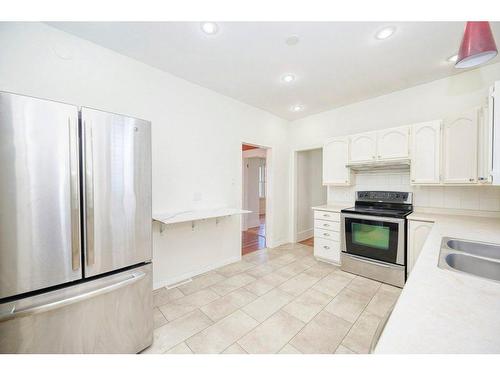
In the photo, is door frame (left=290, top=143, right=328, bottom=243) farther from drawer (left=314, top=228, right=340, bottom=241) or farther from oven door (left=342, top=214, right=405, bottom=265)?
oven door (left=342, top=214, right=405, bottom=265)

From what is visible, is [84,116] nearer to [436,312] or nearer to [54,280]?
[54,280]

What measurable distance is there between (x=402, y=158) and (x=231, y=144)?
2439 mm

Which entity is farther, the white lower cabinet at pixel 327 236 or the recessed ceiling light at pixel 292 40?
the white lower cabinet at pixel 327 236

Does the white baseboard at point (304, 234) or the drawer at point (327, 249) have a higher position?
the drawer at point (327, 249)

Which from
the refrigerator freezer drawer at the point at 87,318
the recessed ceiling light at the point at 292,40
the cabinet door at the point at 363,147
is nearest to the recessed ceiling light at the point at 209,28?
the recessed ceiling light at the point at 292,40

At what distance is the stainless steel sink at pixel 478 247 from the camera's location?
1.30m

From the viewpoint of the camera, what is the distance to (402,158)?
2.58m

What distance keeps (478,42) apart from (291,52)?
58.2 inches

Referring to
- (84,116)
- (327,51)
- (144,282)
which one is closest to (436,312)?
(144,282)

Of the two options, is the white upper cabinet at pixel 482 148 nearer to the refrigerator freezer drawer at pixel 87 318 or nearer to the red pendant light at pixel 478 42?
the red pendant light at pixel 478 42

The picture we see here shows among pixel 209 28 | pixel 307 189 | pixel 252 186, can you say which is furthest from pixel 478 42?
pixel 252 186

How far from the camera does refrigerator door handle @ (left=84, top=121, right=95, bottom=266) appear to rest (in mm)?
1238

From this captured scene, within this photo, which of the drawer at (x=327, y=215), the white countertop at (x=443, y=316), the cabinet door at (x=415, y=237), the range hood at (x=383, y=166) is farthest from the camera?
the drawer at (x=327, y=215)

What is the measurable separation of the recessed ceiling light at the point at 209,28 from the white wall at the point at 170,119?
0.95 metres
